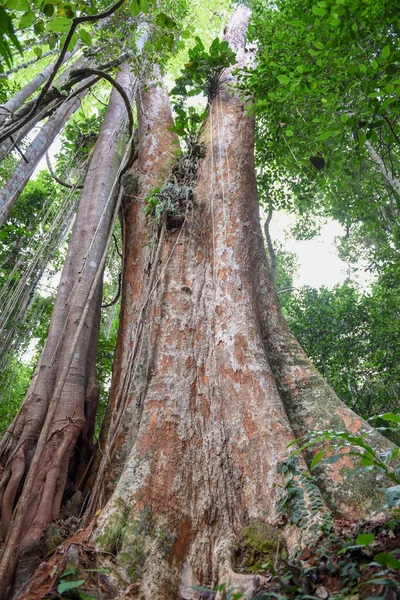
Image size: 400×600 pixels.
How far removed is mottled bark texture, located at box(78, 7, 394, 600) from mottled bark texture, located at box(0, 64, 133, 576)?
0.70 feet

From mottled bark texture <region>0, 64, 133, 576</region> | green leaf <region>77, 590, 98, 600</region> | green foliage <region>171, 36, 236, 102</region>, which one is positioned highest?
green foliage <region>171, 36, 236, 102</region>

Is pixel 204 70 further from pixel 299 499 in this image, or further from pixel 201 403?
pixel 299 499

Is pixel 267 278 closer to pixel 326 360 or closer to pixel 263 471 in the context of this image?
pixel 263 471

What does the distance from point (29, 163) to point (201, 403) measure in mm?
2686

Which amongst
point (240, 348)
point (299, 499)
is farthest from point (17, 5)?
point (299, 499)

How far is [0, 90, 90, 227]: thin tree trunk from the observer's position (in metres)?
3.47

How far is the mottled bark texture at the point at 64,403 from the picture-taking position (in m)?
2.25

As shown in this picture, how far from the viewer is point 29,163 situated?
3.64 m

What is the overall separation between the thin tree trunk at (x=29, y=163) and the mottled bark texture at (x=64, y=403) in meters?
0.56

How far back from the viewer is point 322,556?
1451 millimetres

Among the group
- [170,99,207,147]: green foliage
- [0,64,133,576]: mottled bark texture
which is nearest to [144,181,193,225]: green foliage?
[0,64,133,576]: mottled bark texture

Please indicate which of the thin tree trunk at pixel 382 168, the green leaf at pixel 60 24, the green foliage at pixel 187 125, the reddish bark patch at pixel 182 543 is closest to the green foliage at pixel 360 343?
the thin tree trunk at pixel 382 168

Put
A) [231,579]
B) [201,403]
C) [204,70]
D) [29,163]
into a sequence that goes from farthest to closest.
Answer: [204,70] → [29,163] → [201,403] → [231,579]

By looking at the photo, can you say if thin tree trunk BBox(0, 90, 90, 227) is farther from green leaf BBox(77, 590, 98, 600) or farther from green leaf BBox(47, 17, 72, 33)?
green leaf BBox(77, 590, 98, 600)
